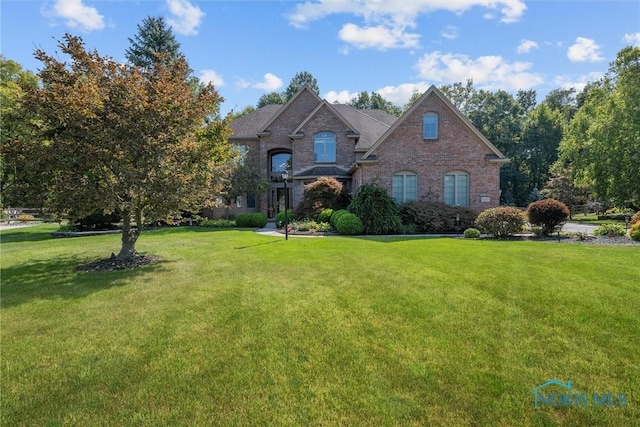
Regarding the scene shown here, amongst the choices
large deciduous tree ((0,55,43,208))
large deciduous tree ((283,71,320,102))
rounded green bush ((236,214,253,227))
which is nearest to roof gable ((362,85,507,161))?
rounded green bush ((236,214,253,227))

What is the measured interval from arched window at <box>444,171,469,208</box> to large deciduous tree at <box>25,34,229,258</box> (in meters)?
15.4

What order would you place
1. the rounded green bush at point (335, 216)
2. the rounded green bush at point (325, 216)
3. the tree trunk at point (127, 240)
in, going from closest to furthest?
1. the tree trunk at point (127, 240)
2. the rounded green bush at point (335, 216)
3. the rounded green bush at point (325, 216)

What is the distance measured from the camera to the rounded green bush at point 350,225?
16.8m

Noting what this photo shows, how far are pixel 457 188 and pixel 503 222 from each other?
634 cm

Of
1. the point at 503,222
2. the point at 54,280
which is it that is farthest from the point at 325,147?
the point at 54,280

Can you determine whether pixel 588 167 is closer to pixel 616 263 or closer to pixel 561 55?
pixel 561 55

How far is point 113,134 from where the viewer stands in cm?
836

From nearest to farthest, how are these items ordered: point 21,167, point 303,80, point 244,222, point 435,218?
point 21,167 → point 435,218 → point 244,222 → point 303,80

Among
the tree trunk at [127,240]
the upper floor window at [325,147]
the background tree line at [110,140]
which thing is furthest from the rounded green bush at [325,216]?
the tree trunk at [127,240]

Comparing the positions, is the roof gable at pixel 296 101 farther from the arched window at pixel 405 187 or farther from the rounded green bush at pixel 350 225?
the rounded green bush at pixel 350 225

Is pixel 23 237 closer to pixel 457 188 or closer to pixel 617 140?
pixel 457 188

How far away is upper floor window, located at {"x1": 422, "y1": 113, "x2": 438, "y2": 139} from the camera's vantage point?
66.8ft

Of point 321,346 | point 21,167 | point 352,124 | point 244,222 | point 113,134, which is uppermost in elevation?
point 352,124

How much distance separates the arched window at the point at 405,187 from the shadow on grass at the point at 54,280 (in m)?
14.3
